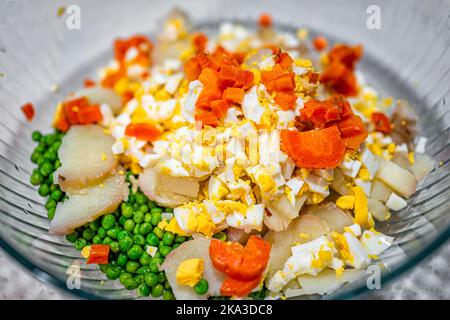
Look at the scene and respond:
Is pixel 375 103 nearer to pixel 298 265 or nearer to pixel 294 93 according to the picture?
pixel 294 93

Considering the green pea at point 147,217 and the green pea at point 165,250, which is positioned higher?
the green pea at point 147,217

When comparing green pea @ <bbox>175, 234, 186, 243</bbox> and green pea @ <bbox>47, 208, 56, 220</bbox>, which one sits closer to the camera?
green pea @ <bbox>175, 234, 186, 243</bbox>

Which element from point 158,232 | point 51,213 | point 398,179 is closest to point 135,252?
point 158,232

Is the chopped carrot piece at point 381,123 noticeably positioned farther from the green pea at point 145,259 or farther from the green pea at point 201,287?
the green pea at point 145,259

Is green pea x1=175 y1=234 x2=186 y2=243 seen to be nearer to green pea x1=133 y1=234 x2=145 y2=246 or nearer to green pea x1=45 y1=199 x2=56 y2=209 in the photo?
green pea x1=133 y1=234 x2=145 y2=246

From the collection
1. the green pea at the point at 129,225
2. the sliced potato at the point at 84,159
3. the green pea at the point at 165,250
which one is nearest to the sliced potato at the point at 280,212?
the green pea at the point at 165,250

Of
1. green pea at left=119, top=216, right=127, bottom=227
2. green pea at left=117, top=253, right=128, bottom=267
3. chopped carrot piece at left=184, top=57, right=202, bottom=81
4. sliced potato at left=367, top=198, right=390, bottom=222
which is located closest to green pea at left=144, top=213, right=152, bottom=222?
green pea at left=119, top=216, right=127, bottom=227

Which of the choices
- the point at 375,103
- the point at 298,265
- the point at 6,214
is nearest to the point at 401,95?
the point at 375,103
